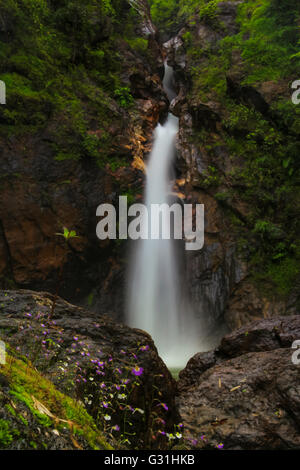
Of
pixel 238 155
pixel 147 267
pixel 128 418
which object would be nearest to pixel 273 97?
pixel 238 155

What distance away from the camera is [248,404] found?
357 centimetres

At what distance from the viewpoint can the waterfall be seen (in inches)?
410

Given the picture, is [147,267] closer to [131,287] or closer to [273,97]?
[131,287]

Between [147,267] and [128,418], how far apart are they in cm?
869

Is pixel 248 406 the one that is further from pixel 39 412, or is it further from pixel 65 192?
pixel 65 192

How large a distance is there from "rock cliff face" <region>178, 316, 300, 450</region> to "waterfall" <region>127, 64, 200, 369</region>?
5456mm

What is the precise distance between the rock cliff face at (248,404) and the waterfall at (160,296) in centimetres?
546

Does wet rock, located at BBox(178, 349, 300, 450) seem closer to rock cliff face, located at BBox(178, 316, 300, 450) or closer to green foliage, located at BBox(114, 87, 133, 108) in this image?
rock cliff face, located at BBox(178, 316, 300, 450)

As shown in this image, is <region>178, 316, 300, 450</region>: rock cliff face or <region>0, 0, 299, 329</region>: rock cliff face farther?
<region>0, 0, 299, 329</region>: rock cliff face

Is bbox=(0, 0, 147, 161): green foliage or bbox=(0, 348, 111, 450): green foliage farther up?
bbox=(0, 0, 147, 161): green foliage

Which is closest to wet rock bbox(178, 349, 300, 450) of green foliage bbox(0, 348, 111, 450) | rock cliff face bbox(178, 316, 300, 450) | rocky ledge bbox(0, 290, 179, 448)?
rock cliff face bbox(178, 316, 300, 450)

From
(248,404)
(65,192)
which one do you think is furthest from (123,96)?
(248,404)

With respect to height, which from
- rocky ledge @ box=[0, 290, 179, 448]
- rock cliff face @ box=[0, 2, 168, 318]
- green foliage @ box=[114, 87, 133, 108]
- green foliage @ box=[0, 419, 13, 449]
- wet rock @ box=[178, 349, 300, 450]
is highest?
green foliage @ box=[114, 87, 133, 108]

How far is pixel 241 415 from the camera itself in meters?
3.46
